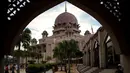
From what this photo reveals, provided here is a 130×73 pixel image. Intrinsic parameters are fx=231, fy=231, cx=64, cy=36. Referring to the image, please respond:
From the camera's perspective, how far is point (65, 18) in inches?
3428

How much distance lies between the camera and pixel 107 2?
7.35 metres

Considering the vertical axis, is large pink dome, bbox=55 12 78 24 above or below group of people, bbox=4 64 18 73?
above

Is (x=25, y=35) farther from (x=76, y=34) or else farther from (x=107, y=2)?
(x=76, y=34)

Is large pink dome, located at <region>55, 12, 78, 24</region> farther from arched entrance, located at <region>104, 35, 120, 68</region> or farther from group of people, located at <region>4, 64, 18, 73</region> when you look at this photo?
group of people, located at <region>4, 64, 18, 73</region>

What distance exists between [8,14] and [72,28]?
77.9 metres

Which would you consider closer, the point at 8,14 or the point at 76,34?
the point at 8,14

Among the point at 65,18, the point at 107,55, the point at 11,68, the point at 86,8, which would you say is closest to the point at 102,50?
the point at 107,55

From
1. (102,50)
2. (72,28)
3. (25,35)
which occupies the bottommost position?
(102,50)

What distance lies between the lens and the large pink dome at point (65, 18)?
86.6m

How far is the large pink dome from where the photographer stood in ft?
284

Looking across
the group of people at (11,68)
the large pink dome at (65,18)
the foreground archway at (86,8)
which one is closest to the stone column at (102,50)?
the group of people at (11,68)

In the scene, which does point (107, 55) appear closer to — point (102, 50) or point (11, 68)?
point (102, 50)

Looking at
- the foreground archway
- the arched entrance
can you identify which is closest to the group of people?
the arched entrance
